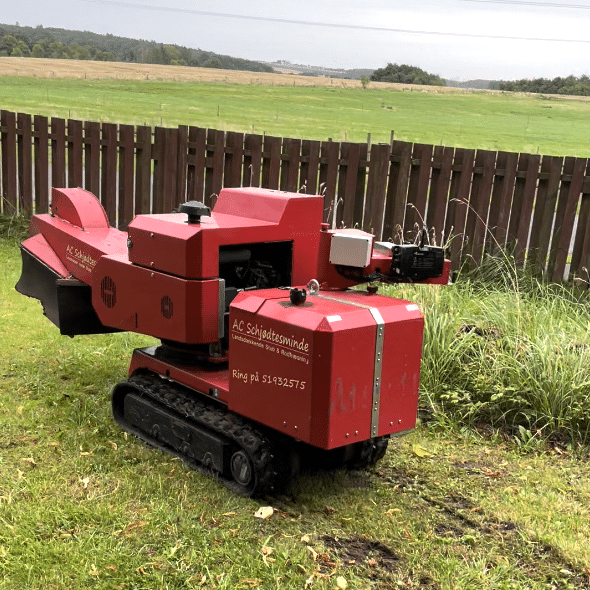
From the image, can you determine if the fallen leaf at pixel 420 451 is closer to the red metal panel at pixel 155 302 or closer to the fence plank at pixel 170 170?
the red metal panel at pixel 155 302

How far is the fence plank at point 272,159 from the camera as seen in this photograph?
883cm

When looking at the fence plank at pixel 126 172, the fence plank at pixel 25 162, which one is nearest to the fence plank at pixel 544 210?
the fence plank at pixel 126 172

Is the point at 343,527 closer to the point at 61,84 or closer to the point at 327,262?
the point at 327,262

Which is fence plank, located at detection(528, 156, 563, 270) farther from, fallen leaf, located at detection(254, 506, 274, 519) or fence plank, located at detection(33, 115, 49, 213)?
fence plank, located at detection(33, 115, 49, 213)

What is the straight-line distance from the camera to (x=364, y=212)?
28.2 ft

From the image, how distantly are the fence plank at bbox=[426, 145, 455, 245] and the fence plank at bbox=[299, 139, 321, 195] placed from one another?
1325mm

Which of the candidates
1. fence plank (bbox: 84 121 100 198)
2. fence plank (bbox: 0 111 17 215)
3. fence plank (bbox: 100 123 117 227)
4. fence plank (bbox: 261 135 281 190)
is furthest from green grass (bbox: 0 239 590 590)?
fence plank (bbox: 0 111 17 215)

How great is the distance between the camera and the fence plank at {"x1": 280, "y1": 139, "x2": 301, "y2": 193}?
870 centimetres

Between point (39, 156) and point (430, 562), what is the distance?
866 cm

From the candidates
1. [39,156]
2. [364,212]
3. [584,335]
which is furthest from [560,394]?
[39,156]

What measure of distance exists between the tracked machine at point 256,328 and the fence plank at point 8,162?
6.09 meters

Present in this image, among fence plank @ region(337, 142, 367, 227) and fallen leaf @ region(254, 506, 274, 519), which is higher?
fence plank @ region(337, 142, 367, 227)

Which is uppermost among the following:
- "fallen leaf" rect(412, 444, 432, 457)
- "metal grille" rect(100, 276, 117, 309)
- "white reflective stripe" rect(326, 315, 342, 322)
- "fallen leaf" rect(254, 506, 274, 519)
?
"white reflective stripe" rect(326, 315, 342, 322)

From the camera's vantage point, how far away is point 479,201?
316 inches
